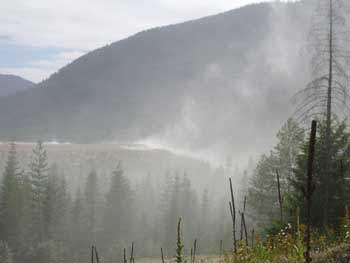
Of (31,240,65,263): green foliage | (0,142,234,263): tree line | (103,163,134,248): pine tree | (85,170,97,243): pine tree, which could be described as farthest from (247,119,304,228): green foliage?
(103,163,134,248): pine tree

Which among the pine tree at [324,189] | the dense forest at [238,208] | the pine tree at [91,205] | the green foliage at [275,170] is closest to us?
Answer: the dense forest at [238,208]

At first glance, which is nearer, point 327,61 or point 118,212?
point 327,61

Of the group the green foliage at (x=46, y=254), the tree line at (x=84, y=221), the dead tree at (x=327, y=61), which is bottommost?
the green foliage at (x=46, y=254)

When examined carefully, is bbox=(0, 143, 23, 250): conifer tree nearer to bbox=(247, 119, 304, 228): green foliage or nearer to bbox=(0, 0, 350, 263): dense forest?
bbox=(0, 0, 350, 263): dense forest

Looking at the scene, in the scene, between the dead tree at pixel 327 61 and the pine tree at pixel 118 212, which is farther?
the pine tree at pixel 118 212

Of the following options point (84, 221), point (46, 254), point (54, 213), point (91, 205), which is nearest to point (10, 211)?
point (54, 213)

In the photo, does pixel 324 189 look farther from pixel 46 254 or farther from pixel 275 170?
pixel 46 254

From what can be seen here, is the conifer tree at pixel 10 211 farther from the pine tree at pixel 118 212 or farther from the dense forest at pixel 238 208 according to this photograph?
the pine tree at pixel 118 212

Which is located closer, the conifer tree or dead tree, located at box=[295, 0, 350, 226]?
dead tree, located at box=[295, 0, 350, 226]

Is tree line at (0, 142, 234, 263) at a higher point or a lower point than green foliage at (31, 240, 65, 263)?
higher

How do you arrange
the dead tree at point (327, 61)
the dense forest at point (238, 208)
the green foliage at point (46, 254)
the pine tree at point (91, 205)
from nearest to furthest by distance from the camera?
the dense forest at point (238, 208) → the dead tree at point (327, 61) → the green foliage at point (46, 254) → the pine tree at point (91, 205)

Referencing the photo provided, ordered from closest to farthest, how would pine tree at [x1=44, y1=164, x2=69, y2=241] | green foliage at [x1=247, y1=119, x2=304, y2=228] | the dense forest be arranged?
the dense forest → green foliage at [x1=247, y1=119, x2=304, y2=228] → pine tree at [x1=44, y1=164, x2=69, y2=241]

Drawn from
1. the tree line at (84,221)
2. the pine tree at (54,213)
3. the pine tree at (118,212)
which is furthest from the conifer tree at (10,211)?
the pine tree at (118,212)

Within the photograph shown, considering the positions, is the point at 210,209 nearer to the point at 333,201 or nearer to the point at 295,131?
the point at 295,131
